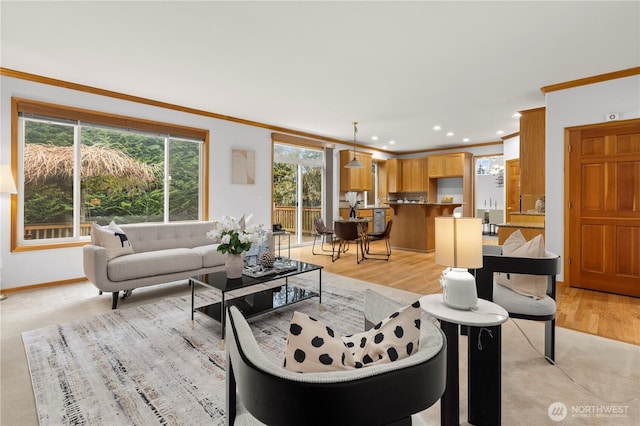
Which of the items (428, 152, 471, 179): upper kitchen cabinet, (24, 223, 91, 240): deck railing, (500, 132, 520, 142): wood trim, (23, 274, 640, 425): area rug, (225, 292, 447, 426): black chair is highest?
(500, 132, 520, 142): wood trim

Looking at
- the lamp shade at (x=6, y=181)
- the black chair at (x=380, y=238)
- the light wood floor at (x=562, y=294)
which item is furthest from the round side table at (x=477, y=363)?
the lamp shade at (x=6, y=181)

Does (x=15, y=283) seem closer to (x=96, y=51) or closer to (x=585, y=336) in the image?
(x=96, y=51)

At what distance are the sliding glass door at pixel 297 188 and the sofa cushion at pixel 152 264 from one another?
123 inches

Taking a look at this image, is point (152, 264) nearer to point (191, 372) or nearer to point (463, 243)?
point (191, 372)

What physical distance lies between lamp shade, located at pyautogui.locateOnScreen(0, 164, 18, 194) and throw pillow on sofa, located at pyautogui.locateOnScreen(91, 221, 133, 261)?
959 mm

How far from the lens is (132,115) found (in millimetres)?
4668

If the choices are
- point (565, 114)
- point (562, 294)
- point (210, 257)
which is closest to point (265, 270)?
point (210, 257)

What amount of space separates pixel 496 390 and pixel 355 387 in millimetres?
1264

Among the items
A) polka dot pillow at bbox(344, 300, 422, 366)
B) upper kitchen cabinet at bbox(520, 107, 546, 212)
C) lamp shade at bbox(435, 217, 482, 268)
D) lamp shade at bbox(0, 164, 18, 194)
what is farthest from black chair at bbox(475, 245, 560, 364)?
lamp shade at bbox(0, 164, 18, 194)

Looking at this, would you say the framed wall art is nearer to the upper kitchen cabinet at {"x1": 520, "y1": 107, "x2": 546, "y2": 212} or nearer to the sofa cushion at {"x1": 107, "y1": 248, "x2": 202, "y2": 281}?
the sofa cushion at {"x1": 107, "y1": 248, "x2": 202, "y2": 281}

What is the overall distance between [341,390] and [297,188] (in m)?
6.82

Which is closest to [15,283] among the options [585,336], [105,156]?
[105,156]

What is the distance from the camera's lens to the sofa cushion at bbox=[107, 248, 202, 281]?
331cm

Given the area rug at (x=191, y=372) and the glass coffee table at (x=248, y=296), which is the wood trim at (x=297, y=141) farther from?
the area rug at (x=191, y=372)
